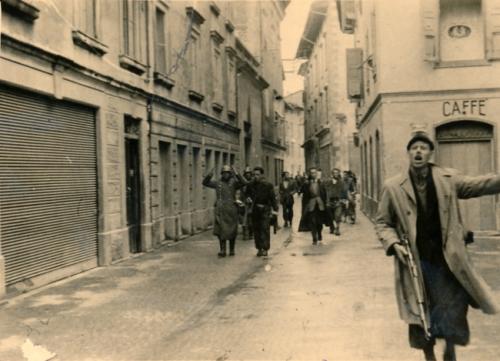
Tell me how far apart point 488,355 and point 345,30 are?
27062 mm

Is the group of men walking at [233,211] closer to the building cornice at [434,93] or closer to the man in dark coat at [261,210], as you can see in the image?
the man in dark coat at [261,210]

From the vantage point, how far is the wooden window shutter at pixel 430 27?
57.1 feet

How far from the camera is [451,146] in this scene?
17953mm

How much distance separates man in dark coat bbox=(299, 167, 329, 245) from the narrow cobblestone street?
3.10m

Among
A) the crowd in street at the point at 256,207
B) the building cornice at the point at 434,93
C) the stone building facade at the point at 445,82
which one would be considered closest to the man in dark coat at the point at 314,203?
the crowd in street at the point at 256,207

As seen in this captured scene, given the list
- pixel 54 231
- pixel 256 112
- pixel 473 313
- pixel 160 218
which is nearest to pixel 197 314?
pixel 473 313

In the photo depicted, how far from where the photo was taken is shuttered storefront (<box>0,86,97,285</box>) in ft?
31.1

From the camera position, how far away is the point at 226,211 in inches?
535

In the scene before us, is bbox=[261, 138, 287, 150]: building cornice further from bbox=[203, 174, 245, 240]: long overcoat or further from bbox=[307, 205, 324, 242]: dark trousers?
bbox=[203, 174, 245, 240]: long overcoat

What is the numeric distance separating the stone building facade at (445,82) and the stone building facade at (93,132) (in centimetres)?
536

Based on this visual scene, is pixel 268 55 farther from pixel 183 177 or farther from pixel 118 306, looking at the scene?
pixel 118 306

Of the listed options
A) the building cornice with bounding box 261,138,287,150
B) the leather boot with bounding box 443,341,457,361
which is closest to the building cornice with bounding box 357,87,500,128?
the leather boot with bounding box 443,341,457,361

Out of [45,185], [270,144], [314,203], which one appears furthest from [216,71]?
[270,144]

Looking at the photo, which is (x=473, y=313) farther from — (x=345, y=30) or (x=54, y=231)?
(x=345, y=30)
